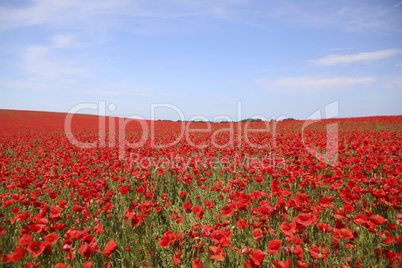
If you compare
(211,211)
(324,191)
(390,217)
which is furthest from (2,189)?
(390,217)

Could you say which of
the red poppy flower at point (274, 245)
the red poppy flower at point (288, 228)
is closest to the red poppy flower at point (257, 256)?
the red poppy flower at point (274, 245)

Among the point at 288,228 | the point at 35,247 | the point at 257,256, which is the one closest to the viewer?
the point at 257,256

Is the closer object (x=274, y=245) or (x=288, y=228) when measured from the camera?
(x=274, y=245)

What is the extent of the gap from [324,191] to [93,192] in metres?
→ 3.88

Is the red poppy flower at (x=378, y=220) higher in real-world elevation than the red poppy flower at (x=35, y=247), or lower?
higher

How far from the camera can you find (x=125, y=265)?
7.75 ft

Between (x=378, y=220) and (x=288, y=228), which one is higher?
(x=378, y=220)

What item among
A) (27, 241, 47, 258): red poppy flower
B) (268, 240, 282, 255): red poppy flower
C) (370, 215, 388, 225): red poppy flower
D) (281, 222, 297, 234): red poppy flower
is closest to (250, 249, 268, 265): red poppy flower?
(268, 240, 282, 255): red poppy flower

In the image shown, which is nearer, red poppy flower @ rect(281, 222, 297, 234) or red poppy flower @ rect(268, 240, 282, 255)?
red poppy flower @ rect(268, 240, 282, 255)

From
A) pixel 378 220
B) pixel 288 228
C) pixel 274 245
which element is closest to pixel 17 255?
pixel 274 245

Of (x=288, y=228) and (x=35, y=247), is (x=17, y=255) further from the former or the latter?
(x=288, y=228)

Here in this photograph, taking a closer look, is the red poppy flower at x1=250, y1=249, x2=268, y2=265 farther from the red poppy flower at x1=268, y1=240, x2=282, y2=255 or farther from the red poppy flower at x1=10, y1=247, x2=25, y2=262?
the red poppy flower at x1=10, y1=247, x2=25, y2=262

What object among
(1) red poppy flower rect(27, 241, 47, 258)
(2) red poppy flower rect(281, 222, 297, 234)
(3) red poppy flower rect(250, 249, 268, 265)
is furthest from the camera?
(2) red poppy flower rect(281, 222, 297, 234)

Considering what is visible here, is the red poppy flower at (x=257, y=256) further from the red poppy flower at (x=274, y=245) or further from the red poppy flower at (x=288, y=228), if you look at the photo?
the red poppy flower at (x=288, y=228)
